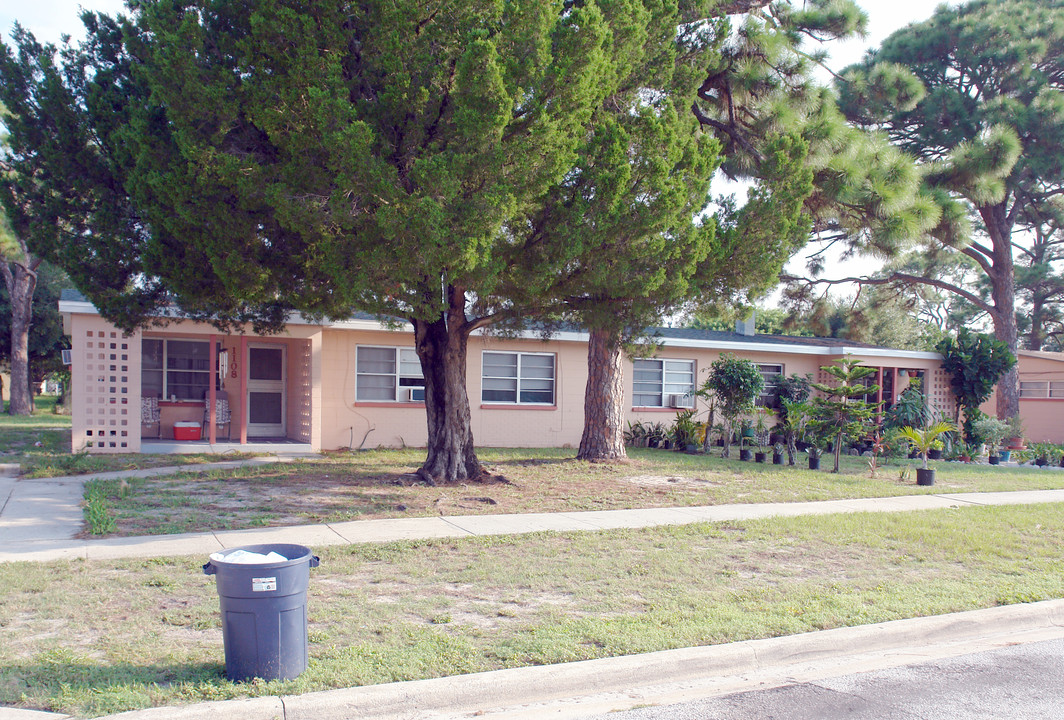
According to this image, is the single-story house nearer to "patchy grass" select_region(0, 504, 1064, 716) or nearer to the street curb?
"patchy grass" select_region(0, 504, 1064, 716)

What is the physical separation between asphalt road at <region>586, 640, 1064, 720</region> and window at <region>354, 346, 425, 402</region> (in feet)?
46.0

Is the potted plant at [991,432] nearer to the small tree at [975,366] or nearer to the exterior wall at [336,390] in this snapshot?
the small tree at [975,366]

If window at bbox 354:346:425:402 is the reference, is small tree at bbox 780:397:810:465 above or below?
below

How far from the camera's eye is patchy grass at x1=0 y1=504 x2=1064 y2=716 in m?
4.73

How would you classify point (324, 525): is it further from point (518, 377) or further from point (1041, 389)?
point (1041, 389)

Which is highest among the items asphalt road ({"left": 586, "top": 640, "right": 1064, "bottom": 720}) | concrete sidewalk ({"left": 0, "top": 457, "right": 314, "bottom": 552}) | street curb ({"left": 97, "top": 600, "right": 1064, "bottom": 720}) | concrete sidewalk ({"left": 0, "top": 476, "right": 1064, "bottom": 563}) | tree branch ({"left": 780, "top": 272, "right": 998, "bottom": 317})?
tree branch ({"left": 780, "top": 272, "right": 998, "bottom": 317})

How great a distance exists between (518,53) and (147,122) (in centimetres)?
476

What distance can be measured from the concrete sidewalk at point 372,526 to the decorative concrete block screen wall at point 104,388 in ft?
11.4

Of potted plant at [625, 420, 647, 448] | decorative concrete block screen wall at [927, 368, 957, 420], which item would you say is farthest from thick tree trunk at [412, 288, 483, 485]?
decorative concrete block screen wall at [927, 368, 957, 420]

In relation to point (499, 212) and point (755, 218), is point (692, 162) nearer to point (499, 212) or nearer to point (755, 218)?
point (755, 218)

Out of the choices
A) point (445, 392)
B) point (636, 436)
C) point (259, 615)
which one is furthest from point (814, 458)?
point (259, 615)

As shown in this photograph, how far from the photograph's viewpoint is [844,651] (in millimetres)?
5742

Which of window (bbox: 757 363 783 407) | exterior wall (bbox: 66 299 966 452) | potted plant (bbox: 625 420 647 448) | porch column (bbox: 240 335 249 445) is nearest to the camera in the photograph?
exterior wall (bbox: 66 299 966 452)

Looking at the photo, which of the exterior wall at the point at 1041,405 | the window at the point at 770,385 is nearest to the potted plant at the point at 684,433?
the window at the point at 770,385
